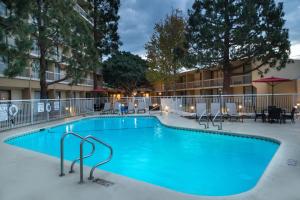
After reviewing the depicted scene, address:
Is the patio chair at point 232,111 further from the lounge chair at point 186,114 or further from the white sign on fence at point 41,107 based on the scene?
the white sign on fence at point 41,107

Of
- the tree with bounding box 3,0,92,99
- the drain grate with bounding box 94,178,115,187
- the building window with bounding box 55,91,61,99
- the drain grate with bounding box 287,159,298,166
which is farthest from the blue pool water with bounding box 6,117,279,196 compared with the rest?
the building window with bounding box 55,91,61,99

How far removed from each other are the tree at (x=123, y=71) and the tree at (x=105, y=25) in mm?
4263

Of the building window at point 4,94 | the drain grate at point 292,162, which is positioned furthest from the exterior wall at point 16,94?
the drain grate at point 292,162

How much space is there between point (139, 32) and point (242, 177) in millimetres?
26649

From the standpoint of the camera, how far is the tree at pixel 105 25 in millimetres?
27703

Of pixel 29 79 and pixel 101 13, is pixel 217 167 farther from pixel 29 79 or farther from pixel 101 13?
pixel 101 13

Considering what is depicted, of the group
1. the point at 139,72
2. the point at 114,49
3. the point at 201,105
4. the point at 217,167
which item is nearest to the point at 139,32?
the point at 114,49

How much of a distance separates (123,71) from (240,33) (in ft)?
66.3

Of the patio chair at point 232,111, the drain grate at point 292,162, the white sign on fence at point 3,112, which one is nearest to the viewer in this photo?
the drain grate at point 292,162

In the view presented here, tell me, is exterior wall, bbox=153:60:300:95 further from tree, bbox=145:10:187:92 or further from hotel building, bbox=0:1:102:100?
hotel building, bbox=0:1:102:100

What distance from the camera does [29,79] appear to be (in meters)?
20.7

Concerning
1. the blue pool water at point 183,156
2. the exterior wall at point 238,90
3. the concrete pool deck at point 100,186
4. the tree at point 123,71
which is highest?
the tree at point 123,71

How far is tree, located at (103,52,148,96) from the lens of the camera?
112 feet

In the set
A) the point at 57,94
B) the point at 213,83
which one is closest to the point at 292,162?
the point at 213,83
